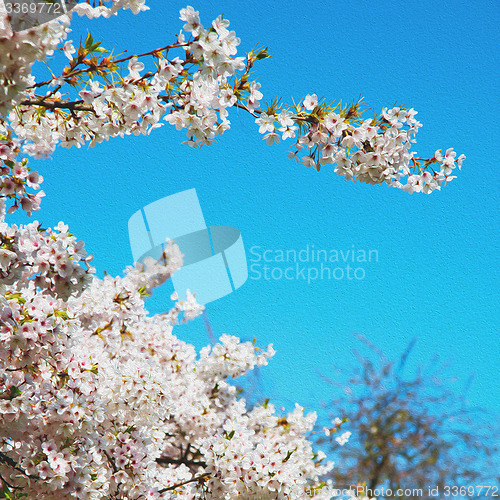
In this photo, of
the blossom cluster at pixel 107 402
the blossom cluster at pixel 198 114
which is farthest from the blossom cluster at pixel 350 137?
the blossom cluster at pixel 107 402

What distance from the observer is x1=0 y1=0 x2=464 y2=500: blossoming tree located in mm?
2490

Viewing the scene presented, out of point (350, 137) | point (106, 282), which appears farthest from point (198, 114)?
point (106, 282)

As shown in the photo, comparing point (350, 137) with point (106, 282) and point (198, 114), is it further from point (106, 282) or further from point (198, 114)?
point (106, 282)

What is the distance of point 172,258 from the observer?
679 centimetres

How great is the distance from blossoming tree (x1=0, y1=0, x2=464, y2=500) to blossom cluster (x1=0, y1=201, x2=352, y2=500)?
0.03 ft

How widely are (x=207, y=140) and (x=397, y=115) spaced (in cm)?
111

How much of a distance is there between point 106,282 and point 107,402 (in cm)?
108

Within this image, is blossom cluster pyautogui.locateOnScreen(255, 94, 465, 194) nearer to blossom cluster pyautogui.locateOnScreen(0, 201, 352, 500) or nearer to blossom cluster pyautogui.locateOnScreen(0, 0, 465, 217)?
blossom cluster pyautogui.locateOnScreen(0, 0, 465, 217)

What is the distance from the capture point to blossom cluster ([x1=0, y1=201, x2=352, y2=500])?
2826 millimetres

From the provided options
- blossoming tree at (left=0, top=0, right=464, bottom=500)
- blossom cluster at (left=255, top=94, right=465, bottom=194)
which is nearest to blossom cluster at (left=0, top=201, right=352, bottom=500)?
blossoming tree at (left=0, top=0, right=464, bottom=500)

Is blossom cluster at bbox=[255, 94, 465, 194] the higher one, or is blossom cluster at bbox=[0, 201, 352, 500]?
blossom cluster at bbox=[255, 94, 465, 194]

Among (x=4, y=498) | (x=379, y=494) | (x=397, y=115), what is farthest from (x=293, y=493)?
(x=379, y=494)

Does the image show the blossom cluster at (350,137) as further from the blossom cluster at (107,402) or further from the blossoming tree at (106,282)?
the blossom cluster at (107,402)

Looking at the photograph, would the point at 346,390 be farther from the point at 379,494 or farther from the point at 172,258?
the point at 172,258
